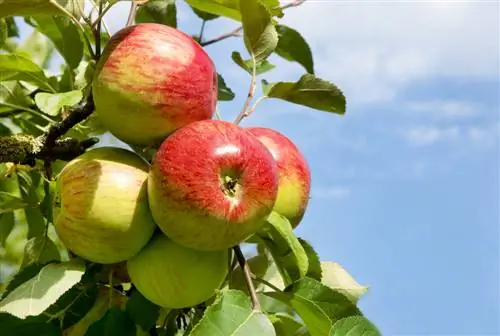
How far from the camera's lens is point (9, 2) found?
1.16m

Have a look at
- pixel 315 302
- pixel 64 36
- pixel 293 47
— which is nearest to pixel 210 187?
pixel 315 302

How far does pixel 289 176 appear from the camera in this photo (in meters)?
1.28

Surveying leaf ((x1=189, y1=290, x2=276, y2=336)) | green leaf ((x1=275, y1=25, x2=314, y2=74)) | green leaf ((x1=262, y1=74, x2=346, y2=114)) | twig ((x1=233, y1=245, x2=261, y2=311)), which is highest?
green leaf ((x1=275, y1=25, x2=314, y2=74))

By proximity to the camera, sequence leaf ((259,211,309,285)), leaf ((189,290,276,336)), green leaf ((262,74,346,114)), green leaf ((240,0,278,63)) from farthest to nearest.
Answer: green leaf ((262,74,346,114)), green leaf ((240,0,278,63)), leaf ((259,211,309,285)), leaf ((189,290,276,336))

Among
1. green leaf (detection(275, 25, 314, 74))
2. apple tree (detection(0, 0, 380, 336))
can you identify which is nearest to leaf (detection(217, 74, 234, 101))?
green leaf (detection(275, 25, 314, 74))

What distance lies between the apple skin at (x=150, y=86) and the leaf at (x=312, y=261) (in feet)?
0.91

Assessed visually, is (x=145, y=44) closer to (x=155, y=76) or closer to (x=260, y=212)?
(x=155, y=76)

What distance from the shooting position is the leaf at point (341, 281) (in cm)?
152

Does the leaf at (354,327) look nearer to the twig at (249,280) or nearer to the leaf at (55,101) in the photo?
the twig at (249,280)

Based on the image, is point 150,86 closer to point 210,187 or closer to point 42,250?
point 210,187

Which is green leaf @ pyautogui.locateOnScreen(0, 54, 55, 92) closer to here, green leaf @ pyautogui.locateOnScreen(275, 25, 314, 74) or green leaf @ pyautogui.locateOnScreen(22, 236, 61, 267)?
green leaf @ pyautogui.locateOnScreen(22, 236, 61, 267)

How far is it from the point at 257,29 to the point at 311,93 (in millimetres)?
160

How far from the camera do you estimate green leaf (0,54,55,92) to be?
1.46 metres

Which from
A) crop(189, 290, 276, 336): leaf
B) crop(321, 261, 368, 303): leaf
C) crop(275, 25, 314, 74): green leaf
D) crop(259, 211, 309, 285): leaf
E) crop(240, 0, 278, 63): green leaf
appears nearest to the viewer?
crop(189, 290, 276, 336): leaf
